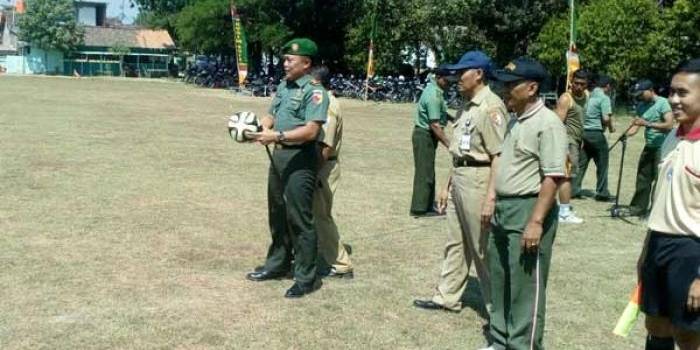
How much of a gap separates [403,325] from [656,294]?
2063 mm

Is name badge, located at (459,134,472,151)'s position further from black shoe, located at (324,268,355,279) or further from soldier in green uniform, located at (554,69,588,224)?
soldier in green uniform, located at (554,69,588,224)

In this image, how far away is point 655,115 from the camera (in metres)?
9.20

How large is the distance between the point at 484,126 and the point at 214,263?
2.84m

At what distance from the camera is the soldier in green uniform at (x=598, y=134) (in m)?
10.4

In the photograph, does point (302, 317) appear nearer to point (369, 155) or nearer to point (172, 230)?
point (172, 230)

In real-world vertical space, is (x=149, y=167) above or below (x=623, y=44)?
below

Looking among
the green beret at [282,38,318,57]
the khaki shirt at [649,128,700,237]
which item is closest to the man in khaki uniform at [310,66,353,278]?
the green beret at [282,38,318,57]

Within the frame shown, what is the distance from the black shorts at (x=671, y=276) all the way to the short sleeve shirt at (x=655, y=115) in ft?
19.6

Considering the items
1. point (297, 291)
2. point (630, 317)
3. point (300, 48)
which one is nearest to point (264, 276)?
point (297, 291)

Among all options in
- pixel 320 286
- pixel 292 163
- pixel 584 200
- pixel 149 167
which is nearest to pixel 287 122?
pixel 292 163

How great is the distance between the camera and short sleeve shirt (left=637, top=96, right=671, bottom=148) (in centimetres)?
913

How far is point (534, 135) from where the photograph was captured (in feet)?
13.7

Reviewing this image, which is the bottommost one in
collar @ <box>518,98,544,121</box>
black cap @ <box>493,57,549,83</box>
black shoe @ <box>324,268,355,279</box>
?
black shoe @ <box>324,268,355,279</box>

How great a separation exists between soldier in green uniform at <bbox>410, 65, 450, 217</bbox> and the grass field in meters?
0.34
